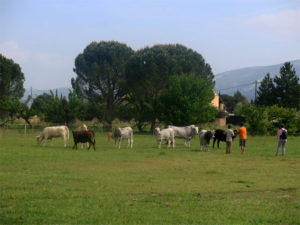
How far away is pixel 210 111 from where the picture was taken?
52.0 metres

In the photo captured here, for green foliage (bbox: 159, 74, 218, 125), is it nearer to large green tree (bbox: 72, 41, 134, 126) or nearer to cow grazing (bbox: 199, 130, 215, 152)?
large green tree (bbox: 72, 41, 134, 126)

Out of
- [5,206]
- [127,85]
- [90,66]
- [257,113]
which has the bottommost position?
[5,206]

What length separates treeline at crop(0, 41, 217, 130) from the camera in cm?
5075

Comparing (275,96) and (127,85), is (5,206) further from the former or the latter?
(275,96)

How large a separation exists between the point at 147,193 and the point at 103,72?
62.4 meters

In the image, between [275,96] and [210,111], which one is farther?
[275,96]

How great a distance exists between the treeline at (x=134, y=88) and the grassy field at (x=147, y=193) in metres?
25.6

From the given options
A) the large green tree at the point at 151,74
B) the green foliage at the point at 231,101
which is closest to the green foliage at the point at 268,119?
the large green tree at the point at 151,74

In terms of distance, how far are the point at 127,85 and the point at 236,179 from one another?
47722 millimetres

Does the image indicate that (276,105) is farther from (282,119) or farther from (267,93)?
(267,93)

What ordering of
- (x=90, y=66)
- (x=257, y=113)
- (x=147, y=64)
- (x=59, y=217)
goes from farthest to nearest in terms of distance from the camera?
(x=90, y=66) < (x=147, y=64) < (x=257, y=113) < (x=59, y=217)

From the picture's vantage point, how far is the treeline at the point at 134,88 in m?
50.8

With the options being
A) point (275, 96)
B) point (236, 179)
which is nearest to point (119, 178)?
point (236, 179)

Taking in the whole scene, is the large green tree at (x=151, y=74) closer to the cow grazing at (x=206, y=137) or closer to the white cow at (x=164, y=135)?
the white cow at (x=164, y=135)
